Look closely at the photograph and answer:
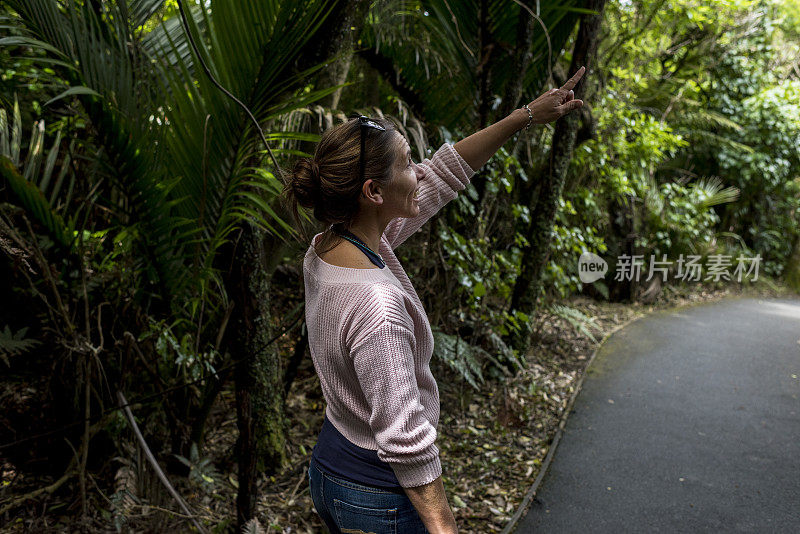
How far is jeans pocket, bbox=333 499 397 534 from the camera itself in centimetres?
143

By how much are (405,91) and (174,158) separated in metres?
2.37

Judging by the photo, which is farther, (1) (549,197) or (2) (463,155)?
(1) (549,197)

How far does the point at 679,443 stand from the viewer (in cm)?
455

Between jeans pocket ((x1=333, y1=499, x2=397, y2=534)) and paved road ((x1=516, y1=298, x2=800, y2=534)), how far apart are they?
222cm

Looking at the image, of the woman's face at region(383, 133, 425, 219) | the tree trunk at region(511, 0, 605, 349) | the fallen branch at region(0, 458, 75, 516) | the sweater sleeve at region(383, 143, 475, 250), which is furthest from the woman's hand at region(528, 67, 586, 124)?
the tree trunk at region(511, 0, 605, 349)

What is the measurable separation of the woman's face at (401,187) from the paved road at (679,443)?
2581 mm

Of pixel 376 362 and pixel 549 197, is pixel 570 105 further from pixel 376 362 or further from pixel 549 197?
pixel 549 197

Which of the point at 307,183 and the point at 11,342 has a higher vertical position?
the point at 307,183

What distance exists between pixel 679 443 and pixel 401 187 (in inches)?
161

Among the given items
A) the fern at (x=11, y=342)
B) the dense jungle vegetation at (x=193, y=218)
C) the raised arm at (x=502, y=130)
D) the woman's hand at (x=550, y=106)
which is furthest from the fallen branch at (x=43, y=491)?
the woman's hand at (x=550, y=106)

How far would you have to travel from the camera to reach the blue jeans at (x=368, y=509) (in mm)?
1428

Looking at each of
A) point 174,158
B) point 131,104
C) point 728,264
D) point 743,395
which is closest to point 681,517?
point 743,395

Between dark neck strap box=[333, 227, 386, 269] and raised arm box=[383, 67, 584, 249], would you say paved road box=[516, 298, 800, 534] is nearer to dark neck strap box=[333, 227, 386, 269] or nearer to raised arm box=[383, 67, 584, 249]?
raised arm box=[383, 67, 584, 249]

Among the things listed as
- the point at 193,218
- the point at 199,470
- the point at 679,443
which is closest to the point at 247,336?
the point at 193,218
